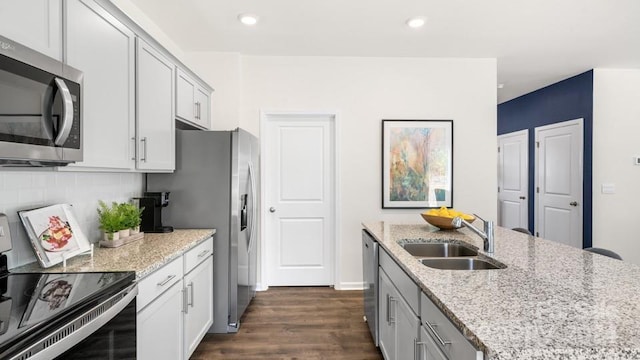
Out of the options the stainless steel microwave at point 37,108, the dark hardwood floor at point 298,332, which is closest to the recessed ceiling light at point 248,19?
the stainless steel microwave at point 37,108

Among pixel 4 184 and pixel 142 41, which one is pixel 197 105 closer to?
pixel 142 41

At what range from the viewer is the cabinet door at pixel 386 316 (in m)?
1.85

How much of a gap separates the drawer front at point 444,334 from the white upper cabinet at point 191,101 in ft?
7.56

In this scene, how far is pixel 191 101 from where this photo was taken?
114 inches

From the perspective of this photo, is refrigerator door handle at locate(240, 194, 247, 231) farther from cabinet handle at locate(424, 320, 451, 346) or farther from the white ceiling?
cabinet handle at locate(424, 320, 451, 346)

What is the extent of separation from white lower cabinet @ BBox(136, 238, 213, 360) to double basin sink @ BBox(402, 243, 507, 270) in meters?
1.42

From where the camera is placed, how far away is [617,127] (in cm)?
407

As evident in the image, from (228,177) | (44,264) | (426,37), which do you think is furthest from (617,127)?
(44,264)

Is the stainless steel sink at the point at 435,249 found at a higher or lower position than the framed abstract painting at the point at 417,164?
lower

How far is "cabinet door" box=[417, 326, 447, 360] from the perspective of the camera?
1.16 metres

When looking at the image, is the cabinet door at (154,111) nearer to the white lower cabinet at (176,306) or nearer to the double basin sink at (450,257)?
the white lower cabinet at (176,306)

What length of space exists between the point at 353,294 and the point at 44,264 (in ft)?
9.12

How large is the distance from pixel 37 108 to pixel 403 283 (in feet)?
5.69

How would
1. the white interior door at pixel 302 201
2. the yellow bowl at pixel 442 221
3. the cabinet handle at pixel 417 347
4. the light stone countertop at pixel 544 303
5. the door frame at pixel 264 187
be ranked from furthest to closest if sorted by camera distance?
the white interior door at pixel 302 201 → the door frame at pixel 264 187 → the yellow bowl at pixel 442 221 → the cabinet handle at pixel 417 347 → the light stone countertop at pixel 544 303
